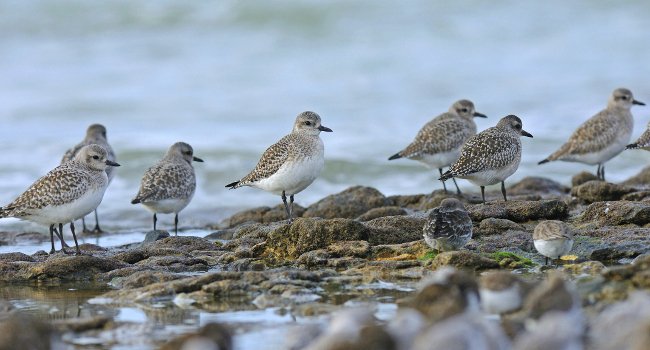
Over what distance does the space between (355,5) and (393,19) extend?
1.52m

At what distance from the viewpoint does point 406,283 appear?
33.0 ft

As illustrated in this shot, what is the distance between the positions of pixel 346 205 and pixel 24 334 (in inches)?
325

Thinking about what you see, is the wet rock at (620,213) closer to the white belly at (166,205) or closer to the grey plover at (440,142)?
the grey plover at (440,142)

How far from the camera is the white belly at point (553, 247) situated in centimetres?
1046

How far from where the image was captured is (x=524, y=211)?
12703 mm

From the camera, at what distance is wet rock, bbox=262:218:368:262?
11.7 meters

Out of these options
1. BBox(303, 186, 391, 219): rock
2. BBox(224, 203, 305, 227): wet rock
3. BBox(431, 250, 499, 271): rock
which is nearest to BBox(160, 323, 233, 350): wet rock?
BBox(431, 250, 499, 271): rock

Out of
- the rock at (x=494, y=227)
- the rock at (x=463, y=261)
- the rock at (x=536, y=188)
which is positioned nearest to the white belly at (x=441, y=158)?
the rock at (x=536, y=188)

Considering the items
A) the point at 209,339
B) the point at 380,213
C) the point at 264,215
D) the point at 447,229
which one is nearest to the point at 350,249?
the point at 447,229

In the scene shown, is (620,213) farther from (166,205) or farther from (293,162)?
(166,205)

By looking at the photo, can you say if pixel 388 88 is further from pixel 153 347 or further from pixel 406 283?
pixel 153 347

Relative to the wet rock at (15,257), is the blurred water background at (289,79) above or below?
above

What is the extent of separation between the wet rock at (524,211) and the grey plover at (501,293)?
15.2 feet

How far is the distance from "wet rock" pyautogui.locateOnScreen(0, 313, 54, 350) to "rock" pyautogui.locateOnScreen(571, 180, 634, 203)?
8.63 m
